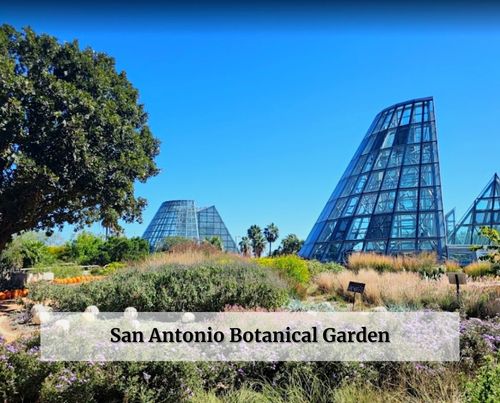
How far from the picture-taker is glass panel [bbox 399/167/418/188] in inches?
981

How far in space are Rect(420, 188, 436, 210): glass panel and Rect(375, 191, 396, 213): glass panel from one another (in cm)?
163

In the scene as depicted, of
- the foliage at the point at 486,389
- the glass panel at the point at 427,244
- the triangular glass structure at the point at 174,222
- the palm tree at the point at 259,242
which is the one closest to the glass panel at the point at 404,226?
the glass panel at the point at 427,244

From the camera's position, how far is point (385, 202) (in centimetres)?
2509

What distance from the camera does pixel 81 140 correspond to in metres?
11.9

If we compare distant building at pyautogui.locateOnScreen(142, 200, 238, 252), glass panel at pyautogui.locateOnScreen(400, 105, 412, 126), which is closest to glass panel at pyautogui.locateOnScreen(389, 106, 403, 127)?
glass panel at pyautogui.locateOnScreen(400, 105, 412, 126)

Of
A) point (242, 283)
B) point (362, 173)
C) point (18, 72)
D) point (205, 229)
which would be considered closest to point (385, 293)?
point (242, 283)

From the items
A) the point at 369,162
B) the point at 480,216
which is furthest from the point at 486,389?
the point at 480,216

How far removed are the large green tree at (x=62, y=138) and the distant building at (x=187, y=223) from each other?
51966 millimetres

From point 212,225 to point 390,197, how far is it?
4863 cm

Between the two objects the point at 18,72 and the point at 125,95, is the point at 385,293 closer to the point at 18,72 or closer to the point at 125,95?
the point at 125,95

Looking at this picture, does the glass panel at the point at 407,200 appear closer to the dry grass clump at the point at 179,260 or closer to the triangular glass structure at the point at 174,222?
the dry grass clump at the point at 179,260

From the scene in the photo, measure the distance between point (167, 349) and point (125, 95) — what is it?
40.5ft

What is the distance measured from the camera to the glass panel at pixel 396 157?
86.7 ft

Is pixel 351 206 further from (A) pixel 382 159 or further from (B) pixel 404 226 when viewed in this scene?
(B) pixel 404 226
